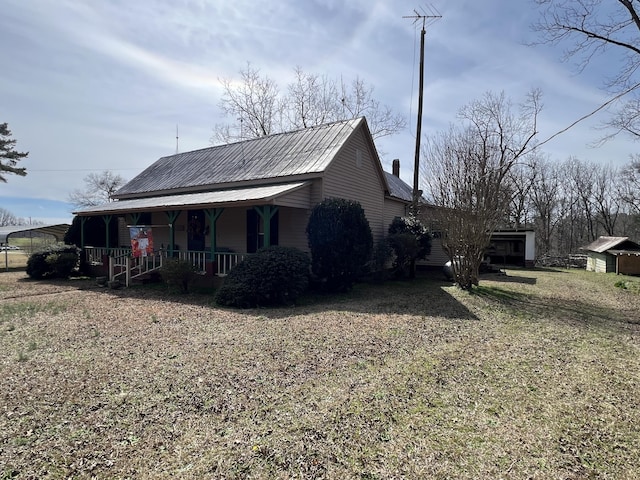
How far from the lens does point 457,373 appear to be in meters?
4.68

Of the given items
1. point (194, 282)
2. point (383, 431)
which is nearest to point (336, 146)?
point (194, 282)

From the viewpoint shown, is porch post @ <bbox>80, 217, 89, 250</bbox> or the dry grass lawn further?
porch post @ <bbox>80, 217, 89, 250</bbox>

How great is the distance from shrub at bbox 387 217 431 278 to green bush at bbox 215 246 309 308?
235 inches

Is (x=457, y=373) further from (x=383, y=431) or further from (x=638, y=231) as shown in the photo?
(x=638, y=231)

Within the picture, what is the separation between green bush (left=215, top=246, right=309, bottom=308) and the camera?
29.6ft

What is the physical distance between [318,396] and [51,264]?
1513 cm

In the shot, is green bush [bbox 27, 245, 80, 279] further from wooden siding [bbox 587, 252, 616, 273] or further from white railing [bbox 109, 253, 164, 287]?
wooden siding [bbox 587, 252, 616, 273]

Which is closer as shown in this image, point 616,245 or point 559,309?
point 559,309

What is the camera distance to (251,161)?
49.7ft

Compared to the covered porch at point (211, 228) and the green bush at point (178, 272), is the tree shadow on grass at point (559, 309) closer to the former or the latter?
the covered porch at point (211, 228)

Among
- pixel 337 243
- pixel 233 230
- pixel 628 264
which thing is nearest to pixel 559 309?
pixel 337 243

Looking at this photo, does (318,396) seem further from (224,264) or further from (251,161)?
(251,161)

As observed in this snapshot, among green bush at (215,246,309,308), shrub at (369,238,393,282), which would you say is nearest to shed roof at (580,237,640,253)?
shrub at (369,238,393,282)

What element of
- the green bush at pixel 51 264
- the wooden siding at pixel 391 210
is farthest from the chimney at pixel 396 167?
the green bush at pixel 51 264
